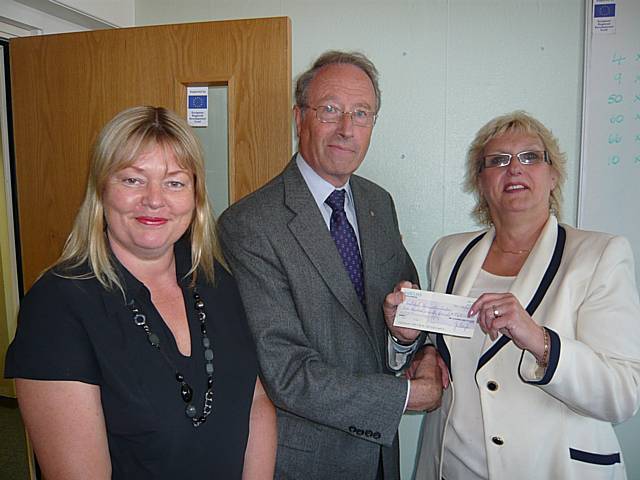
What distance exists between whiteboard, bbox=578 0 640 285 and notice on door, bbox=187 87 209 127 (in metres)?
1.74

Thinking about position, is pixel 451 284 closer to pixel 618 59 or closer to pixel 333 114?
pixel 333 114

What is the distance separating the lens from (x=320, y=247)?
5.27ft

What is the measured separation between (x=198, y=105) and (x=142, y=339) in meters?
1.34

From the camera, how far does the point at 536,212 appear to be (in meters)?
1.70

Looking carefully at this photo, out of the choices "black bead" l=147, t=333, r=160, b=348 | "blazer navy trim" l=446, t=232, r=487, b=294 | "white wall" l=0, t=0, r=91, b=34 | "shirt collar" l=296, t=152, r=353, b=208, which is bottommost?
"black bead" l=147, t=333, r=160, b=348

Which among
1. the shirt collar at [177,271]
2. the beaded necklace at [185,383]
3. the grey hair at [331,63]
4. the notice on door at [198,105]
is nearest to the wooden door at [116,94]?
the notice on door at [198,105]

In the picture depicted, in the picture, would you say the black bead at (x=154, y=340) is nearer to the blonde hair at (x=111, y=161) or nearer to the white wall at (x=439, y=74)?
the blonde hair at (x=111, y=161)

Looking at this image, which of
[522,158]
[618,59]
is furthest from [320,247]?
[618,59]

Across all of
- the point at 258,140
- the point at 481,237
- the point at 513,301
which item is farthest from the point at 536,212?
the point at 258,140

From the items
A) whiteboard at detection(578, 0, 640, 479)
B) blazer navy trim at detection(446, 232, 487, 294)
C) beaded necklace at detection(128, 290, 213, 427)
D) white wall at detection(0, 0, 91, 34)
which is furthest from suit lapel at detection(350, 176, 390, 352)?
white wall at detection(0, 0, 91, 34)

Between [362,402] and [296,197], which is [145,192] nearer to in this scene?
[296,197]

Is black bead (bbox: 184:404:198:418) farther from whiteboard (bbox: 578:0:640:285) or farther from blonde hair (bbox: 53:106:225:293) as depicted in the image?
whiteboard (bbox: 578:0:640:285)

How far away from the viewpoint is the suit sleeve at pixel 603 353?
1.38 m

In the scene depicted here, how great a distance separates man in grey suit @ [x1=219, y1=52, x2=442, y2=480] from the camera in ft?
4.84
